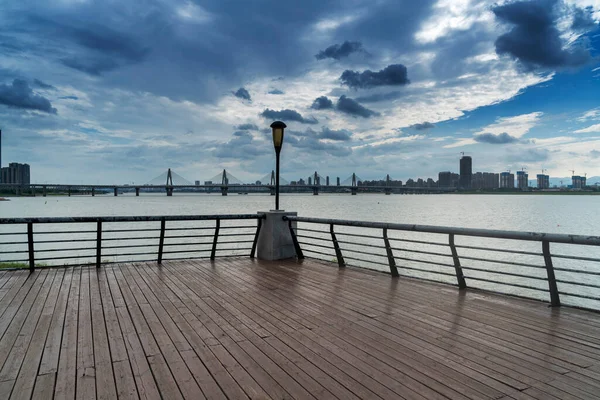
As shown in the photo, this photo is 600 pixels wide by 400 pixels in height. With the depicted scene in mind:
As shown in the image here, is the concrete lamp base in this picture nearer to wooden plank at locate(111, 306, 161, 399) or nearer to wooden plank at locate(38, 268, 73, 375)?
wooden plank at locate(38, 268, 73, 375)

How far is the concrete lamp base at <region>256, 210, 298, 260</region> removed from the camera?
299 inches

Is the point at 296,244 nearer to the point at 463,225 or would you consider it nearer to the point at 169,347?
the point at 169,347

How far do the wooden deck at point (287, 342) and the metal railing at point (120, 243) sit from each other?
3.47 ft

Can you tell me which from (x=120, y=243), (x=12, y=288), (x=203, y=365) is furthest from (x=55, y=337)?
(x=120, y=243)

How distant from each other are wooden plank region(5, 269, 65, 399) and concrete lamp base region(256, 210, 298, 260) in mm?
3936

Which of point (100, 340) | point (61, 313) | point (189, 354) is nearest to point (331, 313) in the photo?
point (189, 354)

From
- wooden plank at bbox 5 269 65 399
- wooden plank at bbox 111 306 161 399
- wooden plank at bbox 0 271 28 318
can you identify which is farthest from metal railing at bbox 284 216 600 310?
wooden plank at bbox 0 271 28 318

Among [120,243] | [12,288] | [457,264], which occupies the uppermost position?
[457,264]

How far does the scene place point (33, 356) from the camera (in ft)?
9.59

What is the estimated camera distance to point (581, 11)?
12875mm

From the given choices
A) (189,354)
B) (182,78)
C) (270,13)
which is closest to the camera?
(189,354)

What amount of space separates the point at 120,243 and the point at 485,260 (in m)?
22.0

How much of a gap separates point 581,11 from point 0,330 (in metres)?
18.3

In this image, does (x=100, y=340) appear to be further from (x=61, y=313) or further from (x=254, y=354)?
(x=254, y=354)
